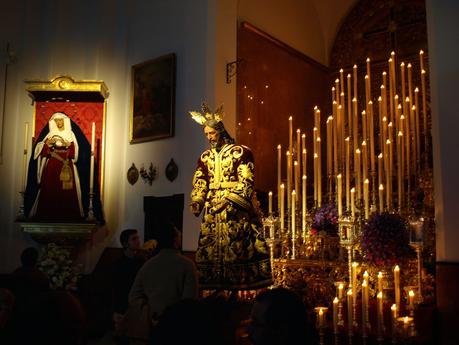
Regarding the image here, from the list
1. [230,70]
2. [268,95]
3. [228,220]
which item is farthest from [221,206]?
[268,95]

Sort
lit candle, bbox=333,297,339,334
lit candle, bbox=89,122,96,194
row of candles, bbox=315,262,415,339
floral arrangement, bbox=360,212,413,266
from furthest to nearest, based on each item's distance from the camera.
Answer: lit candle, bbox=89,122,96,194 → floral arrangement, bbox=360,212,413,266 → lit candle, bbox=333,297,339,334 → row of candles, bbox=315,262,415,339

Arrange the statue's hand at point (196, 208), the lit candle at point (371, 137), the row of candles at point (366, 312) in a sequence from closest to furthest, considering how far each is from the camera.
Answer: the row of candles at point (366, 312)
the statue's hand at point (196, 208)
the lit candle at point (371, 137)

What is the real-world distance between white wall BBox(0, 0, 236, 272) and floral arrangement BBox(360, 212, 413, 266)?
11.2 feet

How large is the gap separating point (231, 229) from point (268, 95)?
13.9 ft

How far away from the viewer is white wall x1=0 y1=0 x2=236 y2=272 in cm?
834

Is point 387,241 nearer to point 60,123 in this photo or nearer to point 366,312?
point 366,312

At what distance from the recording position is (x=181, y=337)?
1.63 m

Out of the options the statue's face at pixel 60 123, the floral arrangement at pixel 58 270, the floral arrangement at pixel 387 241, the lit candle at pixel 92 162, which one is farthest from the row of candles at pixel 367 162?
the statue's face at pixel 60 123

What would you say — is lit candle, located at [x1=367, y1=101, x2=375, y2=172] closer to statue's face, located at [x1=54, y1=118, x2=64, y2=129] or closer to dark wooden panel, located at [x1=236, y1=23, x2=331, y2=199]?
dark wooden panel, located at [x1=236, y1=23, x2=331, y2=199]

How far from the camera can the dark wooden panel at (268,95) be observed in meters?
8.91

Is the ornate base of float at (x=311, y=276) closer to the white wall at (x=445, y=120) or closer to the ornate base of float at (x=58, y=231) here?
the white wall at (x=445, y=120)

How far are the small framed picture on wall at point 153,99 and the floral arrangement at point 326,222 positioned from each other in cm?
294

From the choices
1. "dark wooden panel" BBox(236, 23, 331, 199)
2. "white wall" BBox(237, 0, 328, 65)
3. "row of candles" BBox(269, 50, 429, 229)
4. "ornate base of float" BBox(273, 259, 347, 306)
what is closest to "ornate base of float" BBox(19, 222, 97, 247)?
"dark wooden panel" BBox(236, 23, 331, 199)

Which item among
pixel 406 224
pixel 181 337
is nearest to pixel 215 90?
pixel 406 224
